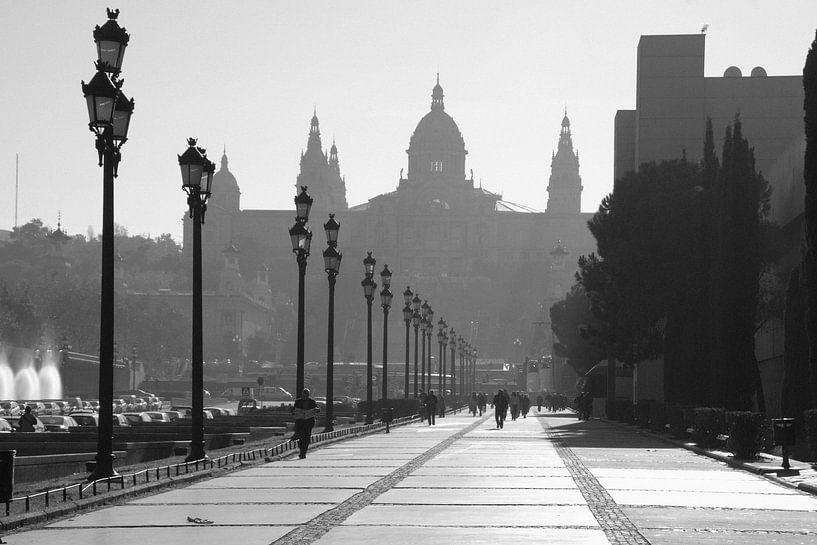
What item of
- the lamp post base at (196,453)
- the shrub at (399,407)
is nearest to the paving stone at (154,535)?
the lamp post base at (196,453)

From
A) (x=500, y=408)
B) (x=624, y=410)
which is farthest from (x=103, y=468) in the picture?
(x=624, y=410)

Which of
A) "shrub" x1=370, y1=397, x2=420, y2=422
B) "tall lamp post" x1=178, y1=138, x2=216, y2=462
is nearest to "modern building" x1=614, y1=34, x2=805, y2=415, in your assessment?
"shrub" x1=370, y1=397, x2=420, y2=422

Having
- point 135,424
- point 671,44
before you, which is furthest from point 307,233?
point 671,44

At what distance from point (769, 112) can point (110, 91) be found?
68767 mm

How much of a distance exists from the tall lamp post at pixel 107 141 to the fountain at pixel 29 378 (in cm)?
8899

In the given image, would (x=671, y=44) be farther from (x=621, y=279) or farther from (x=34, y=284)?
(x=34, y=284)

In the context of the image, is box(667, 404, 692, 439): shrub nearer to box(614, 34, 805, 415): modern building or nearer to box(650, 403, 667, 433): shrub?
box(650, 403, 667, 433): shrub

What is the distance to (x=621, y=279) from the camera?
2416 inches

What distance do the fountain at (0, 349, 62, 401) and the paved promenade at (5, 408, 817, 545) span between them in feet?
277

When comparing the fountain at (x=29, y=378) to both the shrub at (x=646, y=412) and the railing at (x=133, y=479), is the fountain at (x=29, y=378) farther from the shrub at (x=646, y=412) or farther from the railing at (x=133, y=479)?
the railing at (x=133, y=479)

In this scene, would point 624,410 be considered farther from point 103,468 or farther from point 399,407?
point 103,468

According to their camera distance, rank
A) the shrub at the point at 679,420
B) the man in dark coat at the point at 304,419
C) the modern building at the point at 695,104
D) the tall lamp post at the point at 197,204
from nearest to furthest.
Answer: the tall lamp post at the point at 197,204
the man in dark coat at the point at 304,419
the shrub at the point at 679,420
the modern building at the point at 695,104

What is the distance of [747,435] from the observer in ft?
102

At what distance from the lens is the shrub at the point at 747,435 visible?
1224 inches
